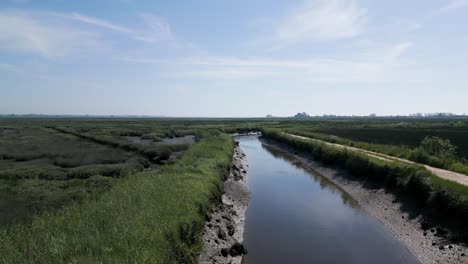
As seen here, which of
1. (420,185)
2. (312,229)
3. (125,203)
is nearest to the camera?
(125,203)

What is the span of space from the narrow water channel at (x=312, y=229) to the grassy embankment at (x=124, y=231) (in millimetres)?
3539

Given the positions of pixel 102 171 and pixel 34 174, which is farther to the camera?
pixel 102 171

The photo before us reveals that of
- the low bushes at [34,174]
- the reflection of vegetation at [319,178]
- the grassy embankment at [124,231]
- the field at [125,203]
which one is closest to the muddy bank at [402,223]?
the reflection of vegetation at [319,178]

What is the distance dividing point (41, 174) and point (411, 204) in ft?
84.7

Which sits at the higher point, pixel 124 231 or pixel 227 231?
pixel 124 231

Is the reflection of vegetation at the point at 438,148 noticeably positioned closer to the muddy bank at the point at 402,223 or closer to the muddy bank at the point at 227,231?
the muddy bank at the point at 402,223

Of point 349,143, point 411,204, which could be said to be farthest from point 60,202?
point 349,143

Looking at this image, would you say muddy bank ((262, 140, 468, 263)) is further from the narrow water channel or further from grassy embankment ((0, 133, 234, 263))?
grassy embankment ((0, 133, 234, 263))

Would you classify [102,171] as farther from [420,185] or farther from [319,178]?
[420,185]

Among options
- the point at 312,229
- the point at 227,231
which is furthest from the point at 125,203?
the point at 312,229

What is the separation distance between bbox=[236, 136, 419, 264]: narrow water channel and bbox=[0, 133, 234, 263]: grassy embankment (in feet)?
11.6

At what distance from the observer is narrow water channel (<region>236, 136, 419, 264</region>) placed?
46.5 feet

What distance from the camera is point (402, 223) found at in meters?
17.5

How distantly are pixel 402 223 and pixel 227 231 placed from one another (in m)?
9.62
